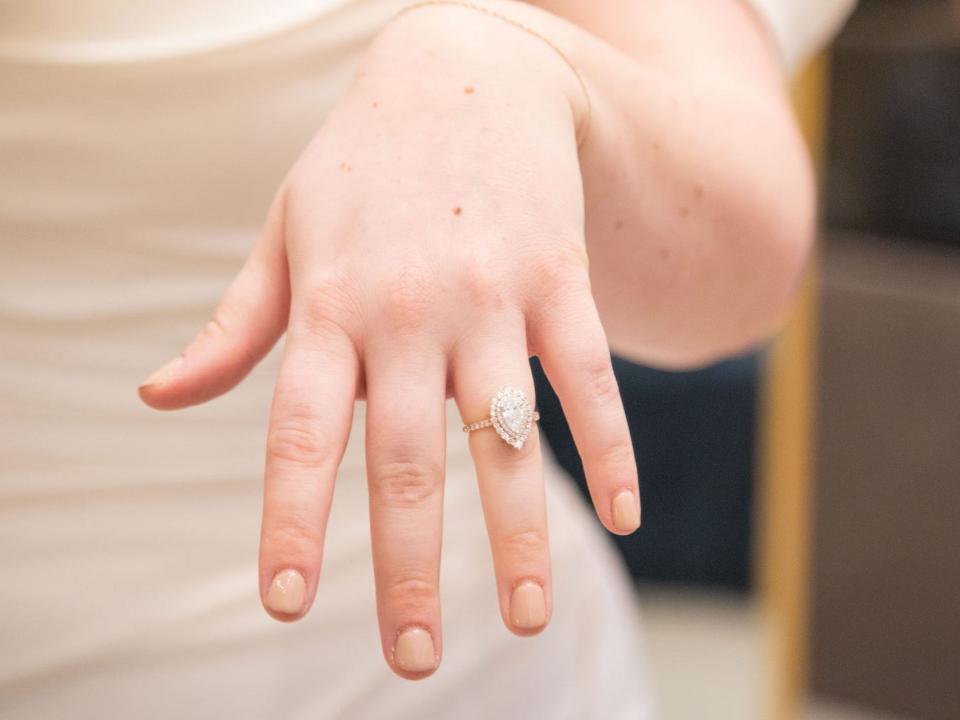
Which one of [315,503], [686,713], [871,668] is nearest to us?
[315,503]

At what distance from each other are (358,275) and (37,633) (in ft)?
1.08

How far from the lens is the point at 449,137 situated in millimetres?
345

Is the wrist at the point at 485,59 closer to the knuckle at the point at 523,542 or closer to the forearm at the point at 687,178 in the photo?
the forearm at the point at 687,178

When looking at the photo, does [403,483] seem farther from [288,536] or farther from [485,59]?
[485,59]

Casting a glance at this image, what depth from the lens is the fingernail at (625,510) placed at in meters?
0.33

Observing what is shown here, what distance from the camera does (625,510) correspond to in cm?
33

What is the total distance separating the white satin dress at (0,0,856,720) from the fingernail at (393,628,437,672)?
268 millimetres

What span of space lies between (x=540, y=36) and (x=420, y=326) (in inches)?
5.2

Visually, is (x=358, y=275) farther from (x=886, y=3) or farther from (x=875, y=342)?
(x=886, y=3)

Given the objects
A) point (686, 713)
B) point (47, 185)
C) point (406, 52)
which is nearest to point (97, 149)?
point (47, 185)

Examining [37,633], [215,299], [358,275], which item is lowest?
[37,633]

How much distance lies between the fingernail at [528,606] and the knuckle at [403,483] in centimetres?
4

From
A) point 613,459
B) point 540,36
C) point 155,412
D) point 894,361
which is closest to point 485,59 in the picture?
point 540,36

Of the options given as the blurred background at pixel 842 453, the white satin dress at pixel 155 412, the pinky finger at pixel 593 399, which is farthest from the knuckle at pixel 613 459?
the blurred background at pixel 842 453
